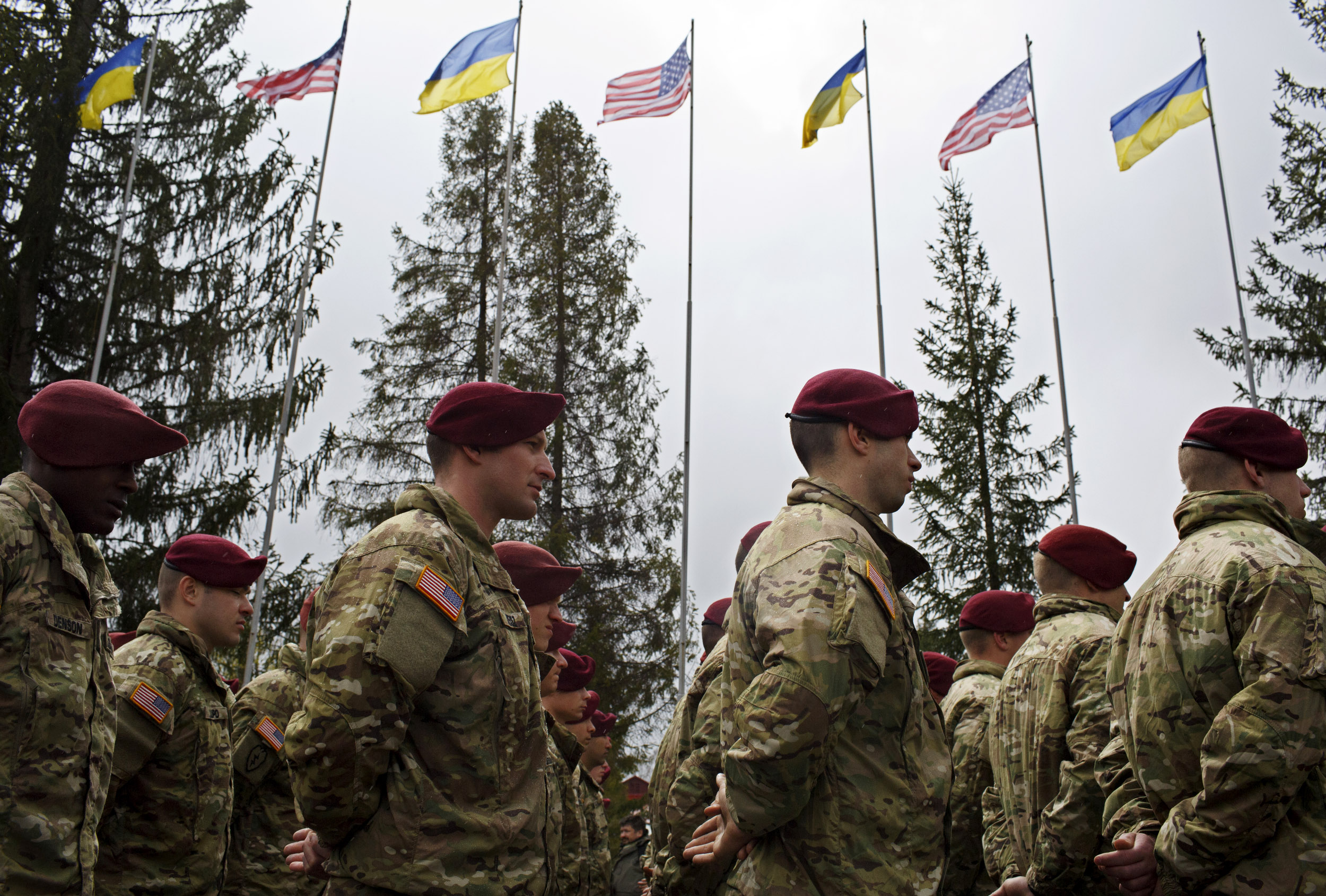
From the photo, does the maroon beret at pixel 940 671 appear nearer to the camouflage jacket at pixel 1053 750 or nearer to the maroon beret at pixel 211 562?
the camouflage jacket at pixel 1053 750

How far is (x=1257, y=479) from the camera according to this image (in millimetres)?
3525

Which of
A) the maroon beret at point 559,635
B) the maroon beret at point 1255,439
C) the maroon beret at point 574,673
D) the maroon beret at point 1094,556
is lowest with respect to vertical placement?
the maroon beret at point 574,673

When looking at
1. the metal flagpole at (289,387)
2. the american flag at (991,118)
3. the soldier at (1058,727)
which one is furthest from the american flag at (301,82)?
the soldier at (1058,727)

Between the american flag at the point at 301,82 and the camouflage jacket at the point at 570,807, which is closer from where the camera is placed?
the camouflage jacket at the point at 570,807

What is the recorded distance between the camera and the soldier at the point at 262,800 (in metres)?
5.01

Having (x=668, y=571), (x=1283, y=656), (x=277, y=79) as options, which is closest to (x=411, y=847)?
(x=1283, y=656)

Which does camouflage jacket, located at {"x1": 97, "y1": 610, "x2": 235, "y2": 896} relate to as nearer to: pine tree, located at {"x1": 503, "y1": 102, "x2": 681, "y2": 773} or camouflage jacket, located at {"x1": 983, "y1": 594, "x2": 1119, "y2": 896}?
camouflage jacket, located at {"x1": 983, "y1": 594, "x2": 1119, "y2": 896}

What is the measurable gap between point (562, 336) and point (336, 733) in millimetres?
19219

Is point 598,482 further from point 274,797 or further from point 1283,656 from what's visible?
point 1283,656

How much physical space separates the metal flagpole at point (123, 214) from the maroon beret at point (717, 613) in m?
12.0

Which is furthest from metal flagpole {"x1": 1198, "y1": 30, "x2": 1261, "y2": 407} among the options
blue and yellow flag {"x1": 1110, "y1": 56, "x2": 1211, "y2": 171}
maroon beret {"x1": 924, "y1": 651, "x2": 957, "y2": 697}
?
maroon beret {"x1": 924, "y1": 651, "x2": 957, "y2": 697}

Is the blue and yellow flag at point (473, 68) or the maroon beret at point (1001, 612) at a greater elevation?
the blue and yellow flag at point (473, 68)

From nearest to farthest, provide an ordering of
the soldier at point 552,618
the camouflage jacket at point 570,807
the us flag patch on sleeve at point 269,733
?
the camouflage jacket at point 570,807, the soldier at point 552,618, the us flag patch on sleeve at point 269,733

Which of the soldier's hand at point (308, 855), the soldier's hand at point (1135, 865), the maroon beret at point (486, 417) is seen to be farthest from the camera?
the maroon beret at point (486, 417)
